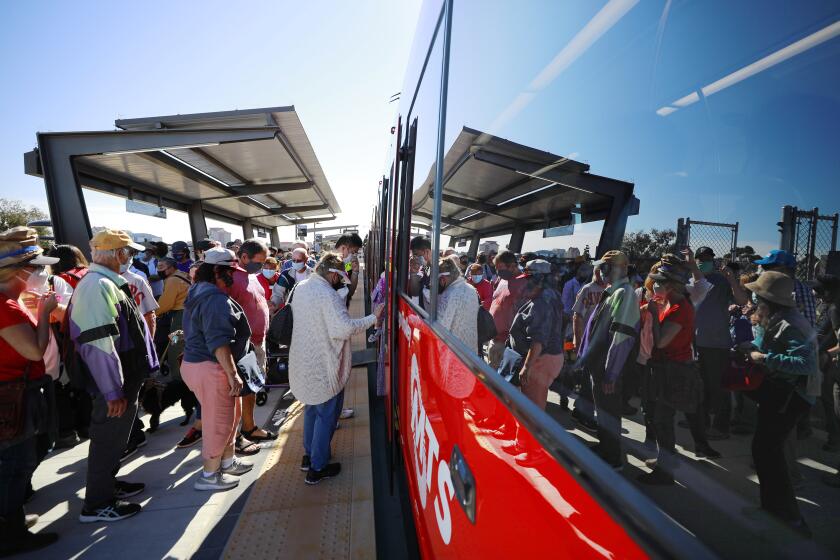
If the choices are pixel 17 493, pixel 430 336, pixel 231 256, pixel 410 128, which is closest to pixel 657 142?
pixel 430 336

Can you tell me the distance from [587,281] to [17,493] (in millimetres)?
3566

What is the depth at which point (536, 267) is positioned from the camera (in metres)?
0.98

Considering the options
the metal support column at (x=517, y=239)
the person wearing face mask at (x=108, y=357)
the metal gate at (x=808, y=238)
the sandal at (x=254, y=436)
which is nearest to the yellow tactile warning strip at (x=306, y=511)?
the sandal at (x=254, y=436)

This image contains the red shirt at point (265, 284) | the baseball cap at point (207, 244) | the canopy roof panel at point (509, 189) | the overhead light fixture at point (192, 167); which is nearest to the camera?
the canopy roof panel at point (509, 189)

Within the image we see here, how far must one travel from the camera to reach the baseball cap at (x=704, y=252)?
52 cm

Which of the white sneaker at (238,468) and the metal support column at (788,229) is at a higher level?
the metal support column at (788,229)

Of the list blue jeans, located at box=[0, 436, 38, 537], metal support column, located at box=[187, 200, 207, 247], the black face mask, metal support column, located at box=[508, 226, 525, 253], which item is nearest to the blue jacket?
the black face mask

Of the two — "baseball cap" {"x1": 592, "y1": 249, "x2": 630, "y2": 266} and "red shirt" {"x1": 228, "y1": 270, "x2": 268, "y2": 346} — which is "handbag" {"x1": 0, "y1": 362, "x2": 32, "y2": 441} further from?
"baseball cap" {"x1": 592, "y1": 249, "x2": 630, "y2": 266}

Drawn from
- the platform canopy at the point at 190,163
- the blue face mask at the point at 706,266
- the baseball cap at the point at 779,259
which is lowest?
the blue face mask at the point at 706,266

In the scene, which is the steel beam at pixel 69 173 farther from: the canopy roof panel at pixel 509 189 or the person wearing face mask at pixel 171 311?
the canopy roof panel at pixel 509 189

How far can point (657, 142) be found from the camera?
0.62 metres

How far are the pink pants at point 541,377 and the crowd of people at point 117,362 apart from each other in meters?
2.33

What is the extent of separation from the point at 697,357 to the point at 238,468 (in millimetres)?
3852

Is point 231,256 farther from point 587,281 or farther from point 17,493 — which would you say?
point 587,281
